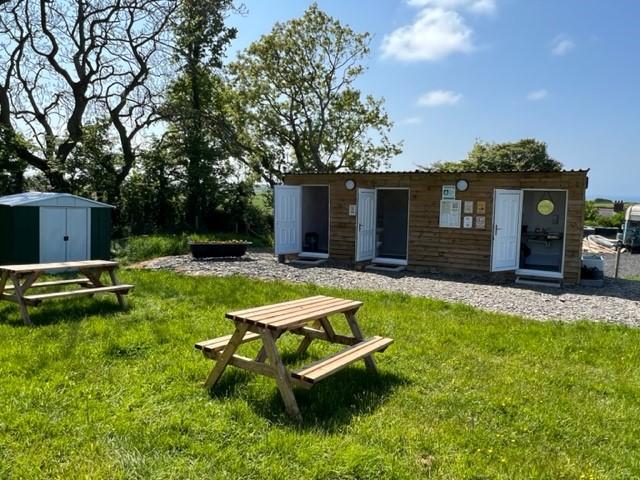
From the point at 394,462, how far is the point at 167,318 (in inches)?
152

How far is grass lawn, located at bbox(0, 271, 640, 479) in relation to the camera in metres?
2.64

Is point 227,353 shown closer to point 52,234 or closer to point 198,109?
point 52,234

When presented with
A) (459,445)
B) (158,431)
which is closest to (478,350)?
(459,445)

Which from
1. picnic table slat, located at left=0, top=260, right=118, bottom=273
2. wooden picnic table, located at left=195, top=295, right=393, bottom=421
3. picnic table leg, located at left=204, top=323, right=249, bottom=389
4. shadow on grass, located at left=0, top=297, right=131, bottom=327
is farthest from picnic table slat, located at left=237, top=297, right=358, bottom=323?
picnic table slat, located at left=0, top=260, right=118, bottom=273

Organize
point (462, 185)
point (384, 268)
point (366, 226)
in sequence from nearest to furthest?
point (462, 185), point (384, 268), point (366, 226)

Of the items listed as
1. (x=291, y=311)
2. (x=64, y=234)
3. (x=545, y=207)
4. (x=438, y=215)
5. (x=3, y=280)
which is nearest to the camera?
(x=291, y=311)

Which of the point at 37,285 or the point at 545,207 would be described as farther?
the point at 545,207

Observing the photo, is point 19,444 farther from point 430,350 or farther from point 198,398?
point 430,350

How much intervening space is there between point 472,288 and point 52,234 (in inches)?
328

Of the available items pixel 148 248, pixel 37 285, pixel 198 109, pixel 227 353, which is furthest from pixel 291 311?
pixel 198 109

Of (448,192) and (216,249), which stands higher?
(448,192)

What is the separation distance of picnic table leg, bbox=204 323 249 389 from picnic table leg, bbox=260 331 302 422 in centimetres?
20

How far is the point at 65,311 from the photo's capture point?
594 cm

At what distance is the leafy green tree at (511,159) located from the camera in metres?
29.9
